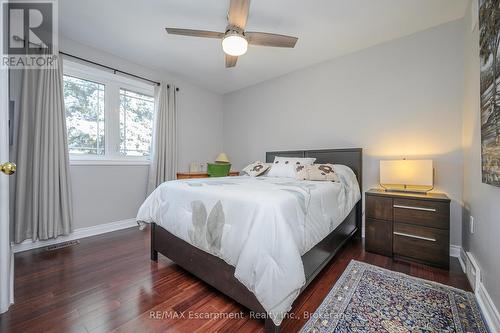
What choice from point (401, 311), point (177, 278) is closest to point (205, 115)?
point (177, 278)

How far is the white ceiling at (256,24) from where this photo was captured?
2068mm

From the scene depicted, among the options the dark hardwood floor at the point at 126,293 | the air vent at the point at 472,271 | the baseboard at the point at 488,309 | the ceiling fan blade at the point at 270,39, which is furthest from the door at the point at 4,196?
the air vent at the point at 472,271

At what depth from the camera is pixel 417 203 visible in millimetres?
2088

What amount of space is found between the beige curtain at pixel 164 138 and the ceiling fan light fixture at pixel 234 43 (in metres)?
1.95

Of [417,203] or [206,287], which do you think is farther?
[417,203]

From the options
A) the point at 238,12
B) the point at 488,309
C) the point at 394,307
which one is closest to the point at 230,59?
the point at 238,12

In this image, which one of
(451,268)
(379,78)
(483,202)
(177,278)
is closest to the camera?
(483,202)

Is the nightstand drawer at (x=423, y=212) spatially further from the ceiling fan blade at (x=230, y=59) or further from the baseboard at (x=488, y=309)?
the ceiling fan blade at (x=230, y=59)

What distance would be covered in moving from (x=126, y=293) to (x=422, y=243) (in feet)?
8.90

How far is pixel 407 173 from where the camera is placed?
2.26 m

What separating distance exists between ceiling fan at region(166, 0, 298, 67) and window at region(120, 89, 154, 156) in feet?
6.06

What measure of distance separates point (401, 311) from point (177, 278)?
5.67 ft

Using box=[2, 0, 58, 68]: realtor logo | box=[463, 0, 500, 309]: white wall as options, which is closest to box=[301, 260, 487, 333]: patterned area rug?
box=[463, 0, 500, 309]: white wall

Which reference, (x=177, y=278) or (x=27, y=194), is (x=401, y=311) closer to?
(x=177, y=278)
